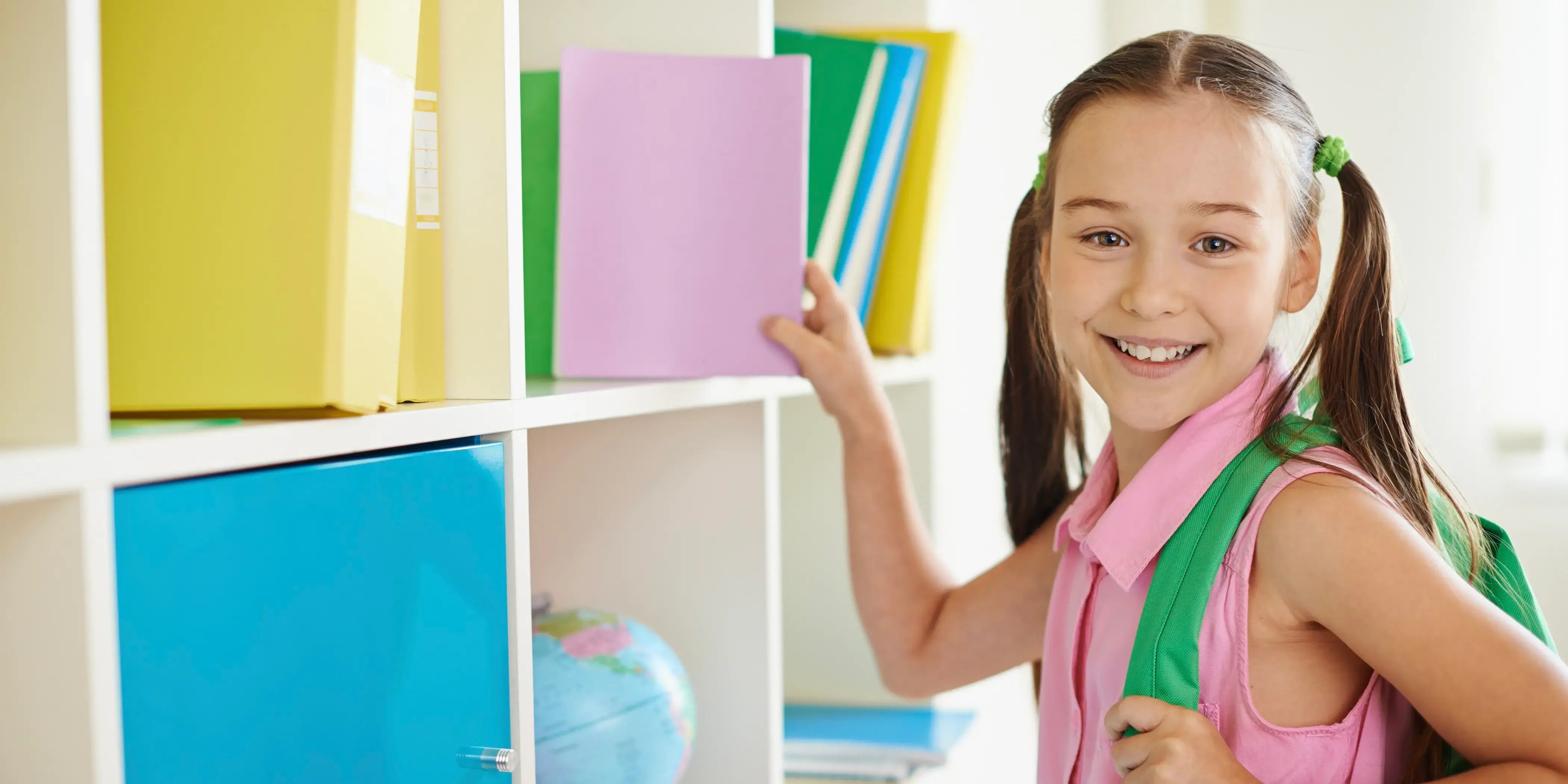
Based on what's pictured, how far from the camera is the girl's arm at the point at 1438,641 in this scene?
29.9 inches

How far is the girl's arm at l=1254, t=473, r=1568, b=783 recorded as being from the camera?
76 centimetres

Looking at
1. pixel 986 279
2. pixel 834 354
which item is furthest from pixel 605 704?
pixel 986 279

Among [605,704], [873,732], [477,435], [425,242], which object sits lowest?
[873,732]

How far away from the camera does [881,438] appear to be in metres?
1.12

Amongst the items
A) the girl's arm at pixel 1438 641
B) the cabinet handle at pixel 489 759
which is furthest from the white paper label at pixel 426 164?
the girl's arm at pixel 1438 641

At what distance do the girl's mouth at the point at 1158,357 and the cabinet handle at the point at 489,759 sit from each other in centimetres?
52

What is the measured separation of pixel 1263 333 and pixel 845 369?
32 centimetres

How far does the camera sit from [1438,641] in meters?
0.77

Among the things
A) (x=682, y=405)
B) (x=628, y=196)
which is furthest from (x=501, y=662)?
(x=628, y=196)

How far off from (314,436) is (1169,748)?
1.76 feet

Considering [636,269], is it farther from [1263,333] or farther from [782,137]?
[1263,333]

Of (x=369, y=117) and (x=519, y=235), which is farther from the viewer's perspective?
(x=519, y=235)

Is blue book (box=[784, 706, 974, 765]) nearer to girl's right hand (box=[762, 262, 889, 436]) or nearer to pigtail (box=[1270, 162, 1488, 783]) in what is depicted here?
girl's right hand (box=[762, 262, 889, 436])

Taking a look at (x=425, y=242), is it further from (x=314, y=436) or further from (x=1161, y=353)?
(x=1161, y=353)
